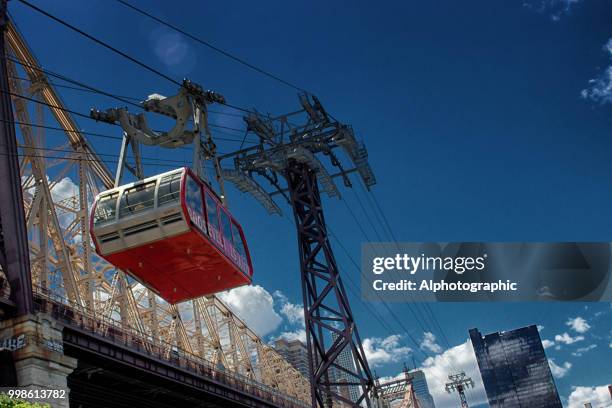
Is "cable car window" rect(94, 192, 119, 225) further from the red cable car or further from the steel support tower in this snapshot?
the steel support tower

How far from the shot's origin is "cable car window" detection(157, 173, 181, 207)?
24500 millimetres

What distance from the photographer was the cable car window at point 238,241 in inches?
1131

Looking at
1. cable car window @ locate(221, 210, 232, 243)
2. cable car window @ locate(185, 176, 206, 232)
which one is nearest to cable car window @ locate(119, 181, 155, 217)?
cable car window @ locate(185, 176, 206, 232)

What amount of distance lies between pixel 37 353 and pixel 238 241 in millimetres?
9226

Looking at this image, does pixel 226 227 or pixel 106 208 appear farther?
pixel 226 227

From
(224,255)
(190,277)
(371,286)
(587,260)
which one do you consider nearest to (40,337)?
(190,277)

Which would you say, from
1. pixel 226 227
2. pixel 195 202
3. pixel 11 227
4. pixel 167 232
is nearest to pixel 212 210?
pixel 226 227

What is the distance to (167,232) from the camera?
955 inches

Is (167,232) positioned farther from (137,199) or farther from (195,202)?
(137,199)

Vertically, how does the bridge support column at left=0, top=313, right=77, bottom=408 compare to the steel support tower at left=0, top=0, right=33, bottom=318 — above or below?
below

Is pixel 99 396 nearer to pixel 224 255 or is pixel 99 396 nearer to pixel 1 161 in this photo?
pixel 1 161

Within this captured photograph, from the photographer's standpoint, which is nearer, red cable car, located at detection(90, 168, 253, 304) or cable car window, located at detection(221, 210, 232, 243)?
red cable car, located at detection(90, 168, 253, 304)

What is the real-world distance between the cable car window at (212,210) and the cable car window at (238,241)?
2105 millimetres

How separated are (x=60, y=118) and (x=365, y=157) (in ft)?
74.0
